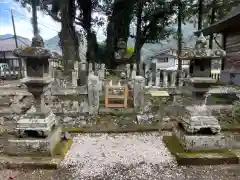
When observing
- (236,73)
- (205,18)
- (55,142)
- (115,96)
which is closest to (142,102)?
(115,96)

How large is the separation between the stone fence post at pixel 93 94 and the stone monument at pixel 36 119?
2.07m

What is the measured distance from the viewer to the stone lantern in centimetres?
356

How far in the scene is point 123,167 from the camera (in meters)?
3.52

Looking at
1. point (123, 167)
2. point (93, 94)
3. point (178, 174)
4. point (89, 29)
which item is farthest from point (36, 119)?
point (89, 29)

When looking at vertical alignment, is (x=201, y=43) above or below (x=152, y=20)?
below

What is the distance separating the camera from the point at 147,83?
8.64m

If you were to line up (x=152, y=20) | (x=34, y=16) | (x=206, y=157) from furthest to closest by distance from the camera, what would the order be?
(x=152, y=20) → (x=34, y=16) → (x=206, y=157)

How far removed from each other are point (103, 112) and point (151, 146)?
2.13m

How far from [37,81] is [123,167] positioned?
1987 millimetres

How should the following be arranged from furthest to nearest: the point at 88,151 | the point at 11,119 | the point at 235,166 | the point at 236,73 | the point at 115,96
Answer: the point at 236,73 < the point at 115,96 < the point at 11,119 < the point at 88,151 < the point at 235,166

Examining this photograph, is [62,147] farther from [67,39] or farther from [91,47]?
[91,47]

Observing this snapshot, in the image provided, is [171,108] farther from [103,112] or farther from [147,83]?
[147,83]

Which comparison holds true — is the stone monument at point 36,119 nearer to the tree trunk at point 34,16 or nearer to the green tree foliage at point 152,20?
the tree trunk at point 34,16

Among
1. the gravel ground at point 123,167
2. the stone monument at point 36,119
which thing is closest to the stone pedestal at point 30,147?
the stone monument at point 36,119
